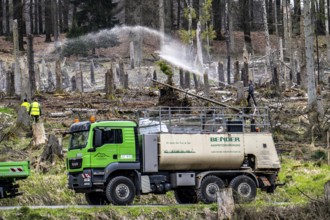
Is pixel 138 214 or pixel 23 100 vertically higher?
pixel 23 100

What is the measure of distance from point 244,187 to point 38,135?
30.9ft

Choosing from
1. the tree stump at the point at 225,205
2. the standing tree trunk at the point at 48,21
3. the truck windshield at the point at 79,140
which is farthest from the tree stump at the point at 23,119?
the standing tree trunk at the point at 48,21

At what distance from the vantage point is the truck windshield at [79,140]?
2320 cm

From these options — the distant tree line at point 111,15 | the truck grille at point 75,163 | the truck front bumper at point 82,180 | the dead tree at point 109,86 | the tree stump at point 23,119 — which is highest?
the distant tree line at point 111,15

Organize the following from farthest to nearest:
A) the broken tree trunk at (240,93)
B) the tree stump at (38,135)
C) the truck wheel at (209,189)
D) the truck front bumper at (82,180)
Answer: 1. the broken tree trunk at (240,93)
2. the tree stump at (38,135)
3. the truck wheel at (209,189)
4. the truck front bumper at (82,180)

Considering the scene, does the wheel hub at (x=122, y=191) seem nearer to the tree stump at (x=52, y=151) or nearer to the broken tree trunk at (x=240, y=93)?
the tree stump at (x=52, y=151)

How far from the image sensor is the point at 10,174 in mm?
21938

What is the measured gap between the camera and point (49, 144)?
28.4m

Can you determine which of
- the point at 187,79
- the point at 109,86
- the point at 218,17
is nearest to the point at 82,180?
the point at 109,86

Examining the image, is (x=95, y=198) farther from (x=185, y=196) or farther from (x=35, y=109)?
(x=35, y=109)

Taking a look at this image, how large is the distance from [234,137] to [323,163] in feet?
21.0

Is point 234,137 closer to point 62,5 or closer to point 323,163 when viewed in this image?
point 323,163

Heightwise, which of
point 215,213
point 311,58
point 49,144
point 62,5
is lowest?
point 215,213

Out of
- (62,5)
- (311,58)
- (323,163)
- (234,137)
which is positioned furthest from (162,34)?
(234,137)
